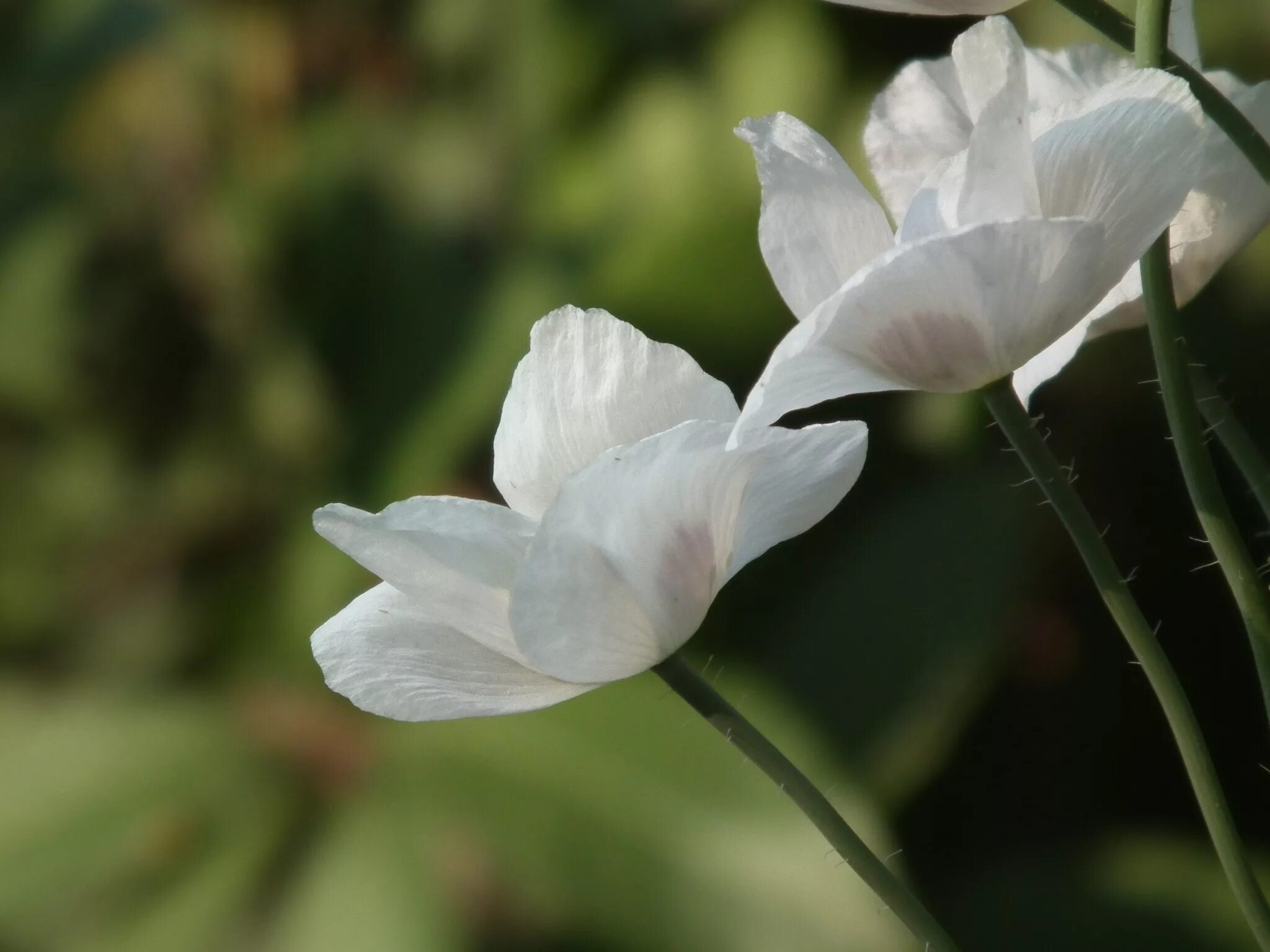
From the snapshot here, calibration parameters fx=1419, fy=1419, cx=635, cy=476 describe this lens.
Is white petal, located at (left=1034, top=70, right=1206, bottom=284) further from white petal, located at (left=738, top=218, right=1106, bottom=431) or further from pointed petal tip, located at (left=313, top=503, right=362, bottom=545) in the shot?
pointed petal tip, located at (left=313, top=503, right=362, bottom=545)

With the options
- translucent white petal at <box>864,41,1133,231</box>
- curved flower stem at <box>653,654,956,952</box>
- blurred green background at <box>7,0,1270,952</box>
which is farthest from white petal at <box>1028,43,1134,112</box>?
blurred green background at <box>7,0,1270,952</box>

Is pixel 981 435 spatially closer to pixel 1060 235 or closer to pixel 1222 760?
pixel 1222 760

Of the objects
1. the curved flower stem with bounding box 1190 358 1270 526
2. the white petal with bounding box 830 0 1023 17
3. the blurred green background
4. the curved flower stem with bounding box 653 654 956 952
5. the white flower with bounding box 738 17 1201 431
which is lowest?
the blurred green background

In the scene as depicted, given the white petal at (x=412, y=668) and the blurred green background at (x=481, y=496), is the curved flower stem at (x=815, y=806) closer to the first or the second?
the white petal at (x=412, y=668)

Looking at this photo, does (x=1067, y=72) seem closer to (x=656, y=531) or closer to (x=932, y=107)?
(x=932, y=107)

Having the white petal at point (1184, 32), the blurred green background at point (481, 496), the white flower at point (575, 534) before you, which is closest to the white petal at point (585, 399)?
the white flower at point (575, 534)

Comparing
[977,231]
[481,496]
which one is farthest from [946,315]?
[481,496]

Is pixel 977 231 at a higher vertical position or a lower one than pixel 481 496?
higher
